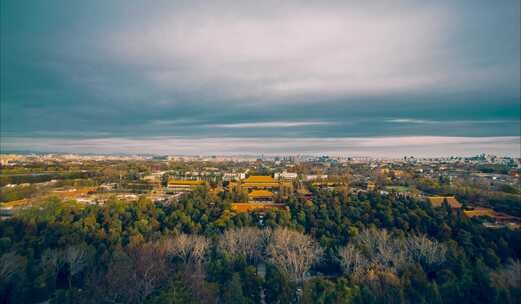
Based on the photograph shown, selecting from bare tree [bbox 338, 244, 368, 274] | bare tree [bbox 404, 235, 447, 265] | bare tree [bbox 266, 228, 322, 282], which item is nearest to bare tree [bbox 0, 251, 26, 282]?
bare tree [bbox 266, 228, 322, 282]

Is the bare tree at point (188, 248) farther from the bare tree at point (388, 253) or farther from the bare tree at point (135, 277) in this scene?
the bare tree at point (388, 253)

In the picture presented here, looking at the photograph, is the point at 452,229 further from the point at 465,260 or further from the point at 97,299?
the point at 97,299

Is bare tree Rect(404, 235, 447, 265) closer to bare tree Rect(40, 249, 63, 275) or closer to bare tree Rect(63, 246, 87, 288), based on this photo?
bare tree Rect(63, 246, 87, 288)

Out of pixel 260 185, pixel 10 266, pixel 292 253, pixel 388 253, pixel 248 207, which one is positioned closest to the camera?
pixel 10 266

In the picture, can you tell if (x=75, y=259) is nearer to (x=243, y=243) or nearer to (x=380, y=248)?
(x=243, y=243)

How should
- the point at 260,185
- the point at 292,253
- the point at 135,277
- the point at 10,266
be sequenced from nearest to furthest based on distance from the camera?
the point at 135,277, the point at 10,266, the point at 292,253, the point at 260,185

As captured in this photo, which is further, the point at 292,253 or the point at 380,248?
the point at 380,248

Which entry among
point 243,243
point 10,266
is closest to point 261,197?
Answer: point 243,243

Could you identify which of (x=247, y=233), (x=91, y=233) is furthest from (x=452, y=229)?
(x=91, y=233)
